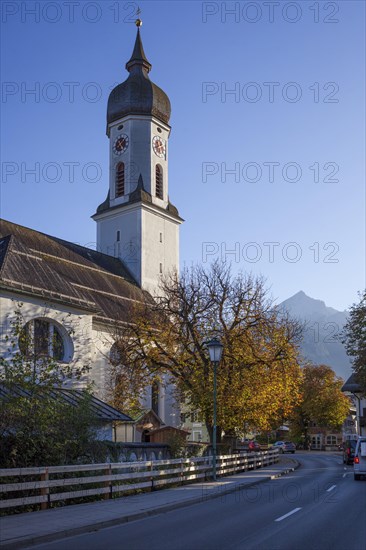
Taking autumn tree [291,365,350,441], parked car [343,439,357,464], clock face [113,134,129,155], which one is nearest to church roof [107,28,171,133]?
clock face [113,134,129,155]

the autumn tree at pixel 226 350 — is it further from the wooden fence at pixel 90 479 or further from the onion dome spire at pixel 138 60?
the onion dome spire at pixel 138 60

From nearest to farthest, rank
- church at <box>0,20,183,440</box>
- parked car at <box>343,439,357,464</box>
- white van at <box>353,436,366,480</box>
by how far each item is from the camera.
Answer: white van at <box>353,436,366,480</box>
parked car at <box>343,439,357,464</box>
church at <box>0,20,183,440</box>

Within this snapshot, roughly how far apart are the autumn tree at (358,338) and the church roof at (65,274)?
1379cm

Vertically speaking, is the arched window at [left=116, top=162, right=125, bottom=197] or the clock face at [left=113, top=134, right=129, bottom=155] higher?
the clock face at [left=113, top=134, right=129, bottom=155]

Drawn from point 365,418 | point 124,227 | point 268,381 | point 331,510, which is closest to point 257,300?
point 268,381

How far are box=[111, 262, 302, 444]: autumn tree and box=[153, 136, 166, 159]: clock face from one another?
25461mm

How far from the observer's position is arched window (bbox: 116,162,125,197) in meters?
56.6

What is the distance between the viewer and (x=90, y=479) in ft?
50.5

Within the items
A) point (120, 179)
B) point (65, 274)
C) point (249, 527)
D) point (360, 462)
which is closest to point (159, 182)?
point (120, 179)

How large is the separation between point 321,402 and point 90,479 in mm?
65757

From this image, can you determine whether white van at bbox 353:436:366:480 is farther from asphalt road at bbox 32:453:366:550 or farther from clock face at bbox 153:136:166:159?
clock face at bbox 153:136:166:159

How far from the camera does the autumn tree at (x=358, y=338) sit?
34.1 m

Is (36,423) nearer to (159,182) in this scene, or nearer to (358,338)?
(358,338)

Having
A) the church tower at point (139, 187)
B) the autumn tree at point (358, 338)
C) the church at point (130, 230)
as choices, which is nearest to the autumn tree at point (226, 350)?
the autumn tree at point (358, 338)
